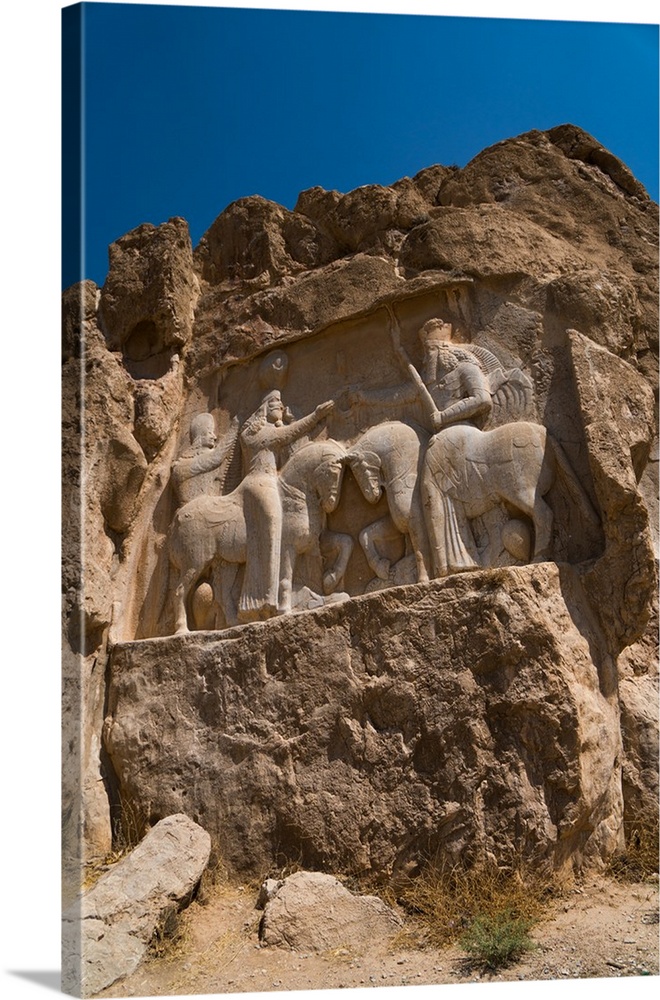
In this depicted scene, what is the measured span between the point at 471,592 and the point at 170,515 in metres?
2.55

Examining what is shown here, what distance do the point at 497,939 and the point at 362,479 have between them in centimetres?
306

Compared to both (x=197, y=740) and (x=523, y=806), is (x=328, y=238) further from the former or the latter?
(x=523, y=806)

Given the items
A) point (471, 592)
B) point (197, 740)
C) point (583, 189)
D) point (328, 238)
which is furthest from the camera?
point (328, 238)

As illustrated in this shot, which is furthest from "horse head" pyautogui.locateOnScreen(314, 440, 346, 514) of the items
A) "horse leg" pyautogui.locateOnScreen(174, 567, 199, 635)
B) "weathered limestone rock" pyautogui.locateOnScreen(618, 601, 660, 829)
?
"weathered limestone rock" pyautogui.locateOnScreen(618, 601, 660, 829)

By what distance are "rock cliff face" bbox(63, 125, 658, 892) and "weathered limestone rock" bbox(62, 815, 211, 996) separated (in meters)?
0.31

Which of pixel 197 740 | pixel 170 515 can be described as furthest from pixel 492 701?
pixel 170 515

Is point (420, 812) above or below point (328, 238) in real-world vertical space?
below

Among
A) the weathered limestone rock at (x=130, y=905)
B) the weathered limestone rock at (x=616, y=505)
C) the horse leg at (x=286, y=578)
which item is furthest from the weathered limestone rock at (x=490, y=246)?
the weathered limestone rock at (x=130, y=905)

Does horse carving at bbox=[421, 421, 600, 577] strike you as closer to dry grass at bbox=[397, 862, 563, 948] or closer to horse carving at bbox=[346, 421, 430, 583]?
horse carving at bbox=[346, 421, 430, 583]

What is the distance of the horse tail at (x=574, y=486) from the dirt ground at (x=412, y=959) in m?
2.13

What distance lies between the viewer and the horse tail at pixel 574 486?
328 inches

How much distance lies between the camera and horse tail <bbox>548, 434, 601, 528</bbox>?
8344mm

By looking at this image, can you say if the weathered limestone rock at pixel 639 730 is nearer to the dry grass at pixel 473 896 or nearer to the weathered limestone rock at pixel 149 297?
the dry grass at pixel 473 896

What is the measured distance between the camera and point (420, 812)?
7977mm
